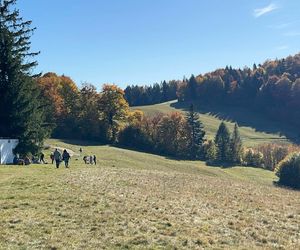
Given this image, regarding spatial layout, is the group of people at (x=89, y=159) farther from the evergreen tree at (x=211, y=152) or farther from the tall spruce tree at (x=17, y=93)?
the evergreen tree at (x=211, y=152)

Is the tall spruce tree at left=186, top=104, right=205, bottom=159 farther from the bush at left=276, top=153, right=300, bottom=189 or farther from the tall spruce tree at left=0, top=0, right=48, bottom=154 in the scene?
the tall spruce tree at left=0, top=0, right=48, bottom=154

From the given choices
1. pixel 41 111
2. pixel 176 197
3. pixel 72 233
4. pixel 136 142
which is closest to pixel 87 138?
pixel 136 142

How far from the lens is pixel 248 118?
177 meters

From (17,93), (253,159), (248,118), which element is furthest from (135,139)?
(248,118)

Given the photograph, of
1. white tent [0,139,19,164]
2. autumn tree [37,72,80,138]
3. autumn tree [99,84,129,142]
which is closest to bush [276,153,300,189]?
autumn tree [99,84,129,142]

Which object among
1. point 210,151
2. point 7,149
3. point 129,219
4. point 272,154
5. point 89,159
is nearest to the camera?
point 129,219

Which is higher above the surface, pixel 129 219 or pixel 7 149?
pixel 7 149

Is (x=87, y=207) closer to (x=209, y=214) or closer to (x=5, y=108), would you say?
(x=209, y=214)

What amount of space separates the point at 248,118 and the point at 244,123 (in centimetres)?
858

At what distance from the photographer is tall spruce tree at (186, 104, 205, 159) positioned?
102938 millimetres

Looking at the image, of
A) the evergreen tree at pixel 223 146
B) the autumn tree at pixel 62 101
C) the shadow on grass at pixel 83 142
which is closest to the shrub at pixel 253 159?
the evergreen tree at pixel 223 146

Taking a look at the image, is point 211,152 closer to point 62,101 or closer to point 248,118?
point 62,101

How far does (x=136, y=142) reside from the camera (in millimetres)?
100812

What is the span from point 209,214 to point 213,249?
6031 mm
